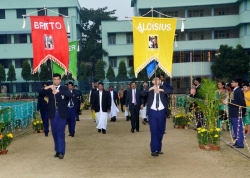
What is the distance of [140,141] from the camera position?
11258 millimetres

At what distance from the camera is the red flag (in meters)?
9.95

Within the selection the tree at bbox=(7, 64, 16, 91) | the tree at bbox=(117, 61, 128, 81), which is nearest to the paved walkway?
the tree at bbox=(117, 61, 128, 81)

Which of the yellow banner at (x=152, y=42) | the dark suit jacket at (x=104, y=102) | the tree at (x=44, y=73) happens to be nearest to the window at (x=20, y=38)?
the tree at (x=44, y=73)

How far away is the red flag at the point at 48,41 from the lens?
9945mm

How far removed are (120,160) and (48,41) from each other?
3869mm

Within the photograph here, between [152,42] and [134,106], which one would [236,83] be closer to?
[152,42]

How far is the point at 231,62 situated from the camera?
39.4 metres

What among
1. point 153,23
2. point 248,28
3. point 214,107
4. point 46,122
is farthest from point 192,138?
point 248,28

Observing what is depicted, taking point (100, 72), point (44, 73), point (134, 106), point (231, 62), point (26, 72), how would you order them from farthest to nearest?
point (100, 72)
point (44, 73)
point (26, 72)
point (231, 62)
point (134, 106)

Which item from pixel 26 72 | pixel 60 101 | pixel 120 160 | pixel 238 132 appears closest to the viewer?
pixel 120 160

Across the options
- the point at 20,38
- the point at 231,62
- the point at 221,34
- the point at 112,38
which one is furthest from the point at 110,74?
the point at 221,34

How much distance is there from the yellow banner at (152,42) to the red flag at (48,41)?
1973 millimetres

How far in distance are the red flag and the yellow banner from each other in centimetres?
197

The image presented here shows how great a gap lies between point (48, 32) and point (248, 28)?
36556 mm
